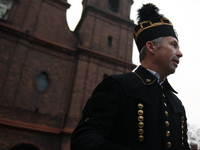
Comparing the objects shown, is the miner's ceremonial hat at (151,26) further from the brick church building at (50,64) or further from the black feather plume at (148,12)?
the brick church building at (50,64)

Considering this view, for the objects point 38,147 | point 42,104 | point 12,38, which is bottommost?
point 38,147

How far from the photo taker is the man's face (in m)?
1.84

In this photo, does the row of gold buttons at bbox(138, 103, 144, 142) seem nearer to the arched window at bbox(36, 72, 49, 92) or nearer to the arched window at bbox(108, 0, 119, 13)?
the arched window at bbox(36, 72, 49, 92)

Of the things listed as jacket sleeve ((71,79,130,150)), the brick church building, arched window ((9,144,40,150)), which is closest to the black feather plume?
jacket sleeve ((71,79,130,150))

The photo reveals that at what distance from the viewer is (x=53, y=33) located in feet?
41.3

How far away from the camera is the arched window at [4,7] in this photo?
11500 millimetres

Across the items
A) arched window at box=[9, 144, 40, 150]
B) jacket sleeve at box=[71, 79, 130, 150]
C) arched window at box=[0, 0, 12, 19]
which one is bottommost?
arched window at box=[9, 144, 40, 150]

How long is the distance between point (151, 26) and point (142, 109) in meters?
1.00

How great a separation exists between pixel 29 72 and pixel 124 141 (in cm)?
1013

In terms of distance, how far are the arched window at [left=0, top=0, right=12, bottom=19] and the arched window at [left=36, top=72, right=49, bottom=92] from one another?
172 inches

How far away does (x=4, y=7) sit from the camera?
38.3 ft

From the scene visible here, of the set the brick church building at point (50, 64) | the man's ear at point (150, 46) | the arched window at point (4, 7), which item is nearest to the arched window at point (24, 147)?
the brick church building at point (50, 64)

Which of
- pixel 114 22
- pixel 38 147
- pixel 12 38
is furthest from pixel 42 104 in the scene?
pixel 114 22

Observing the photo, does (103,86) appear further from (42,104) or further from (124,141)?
(42,104)
